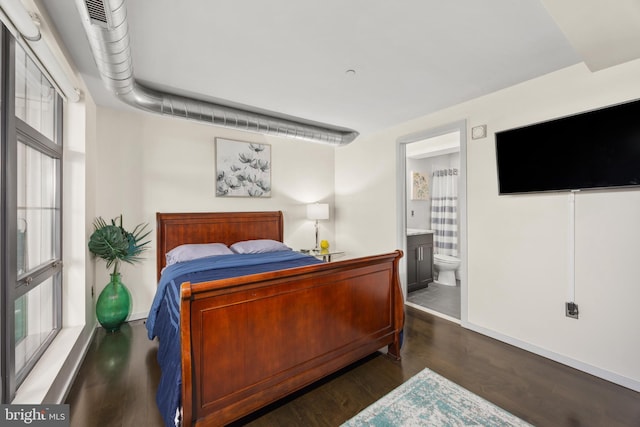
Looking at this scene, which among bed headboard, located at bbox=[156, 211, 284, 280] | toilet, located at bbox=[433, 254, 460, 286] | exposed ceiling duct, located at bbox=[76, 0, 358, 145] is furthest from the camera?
toilet, located at bbox=[433, 254, 460, 286]

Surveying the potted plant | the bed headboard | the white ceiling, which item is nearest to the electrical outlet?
the white ceiling

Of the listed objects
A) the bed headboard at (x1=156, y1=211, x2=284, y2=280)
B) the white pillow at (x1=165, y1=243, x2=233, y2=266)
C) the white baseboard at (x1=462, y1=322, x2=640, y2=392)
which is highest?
the bed headboard at (x1=156, y1=211, x2=284, y2=280)

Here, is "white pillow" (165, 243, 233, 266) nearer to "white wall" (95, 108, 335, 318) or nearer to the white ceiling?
"white wall" (95, 108, 335, 318)

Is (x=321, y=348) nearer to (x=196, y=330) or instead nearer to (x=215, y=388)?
(x=215, y=388)

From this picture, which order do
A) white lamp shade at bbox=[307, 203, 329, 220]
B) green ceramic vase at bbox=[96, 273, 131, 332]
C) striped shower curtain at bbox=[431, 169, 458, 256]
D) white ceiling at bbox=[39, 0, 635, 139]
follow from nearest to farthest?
white ceiling at bbox=[39, 0, 635, 139]
green ceramic vase at bbox=[96, 273, 131, 332]
white lamp shade at bbox=[307, 203, 329, 220]
striped shower curtain at bbox=[431, 169, 458, 256]

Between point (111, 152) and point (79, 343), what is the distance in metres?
2.01

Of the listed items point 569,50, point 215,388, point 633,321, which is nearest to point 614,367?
point 633,321

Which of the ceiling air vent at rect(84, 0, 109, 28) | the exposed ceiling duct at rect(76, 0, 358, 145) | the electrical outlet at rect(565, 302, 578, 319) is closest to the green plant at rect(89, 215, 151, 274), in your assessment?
the exposed ceiling duct at rect(76, 0, 358, 145)

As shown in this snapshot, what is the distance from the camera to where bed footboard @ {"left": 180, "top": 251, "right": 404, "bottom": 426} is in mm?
1462

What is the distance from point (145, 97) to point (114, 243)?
1.46 metres

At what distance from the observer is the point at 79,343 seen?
2291mm

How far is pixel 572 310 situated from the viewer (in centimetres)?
227

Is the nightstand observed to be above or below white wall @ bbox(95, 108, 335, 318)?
below

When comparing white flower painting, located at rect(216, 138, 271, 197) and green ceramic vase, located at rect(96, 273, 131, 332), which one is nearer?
green ceramic vase, located at rect(96, 273, 131, 332)
